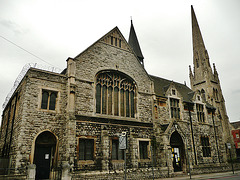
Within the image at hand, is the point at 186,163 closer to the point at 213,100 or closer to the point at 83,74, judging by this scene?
the point at 83,74

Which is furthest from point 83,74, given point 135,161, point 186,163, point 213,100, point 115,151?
point 213,100

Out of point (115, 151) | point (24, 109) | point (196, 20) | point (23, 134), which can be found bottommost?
point (115, 151)

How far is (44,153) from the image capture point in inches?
619

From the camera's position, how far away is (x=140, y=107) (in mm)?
21125

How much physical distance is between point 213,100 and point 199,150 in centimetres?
2370

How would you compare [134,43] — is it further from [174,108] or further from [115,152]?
[115,152]

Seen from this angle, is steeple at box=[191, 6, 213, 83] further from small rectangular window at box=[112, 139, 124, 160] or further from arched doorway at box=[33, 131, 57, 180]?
arched doorway at box=[33, 131, 57, 180]

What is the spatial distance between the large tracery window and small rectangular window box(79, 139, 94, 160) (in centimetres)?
289

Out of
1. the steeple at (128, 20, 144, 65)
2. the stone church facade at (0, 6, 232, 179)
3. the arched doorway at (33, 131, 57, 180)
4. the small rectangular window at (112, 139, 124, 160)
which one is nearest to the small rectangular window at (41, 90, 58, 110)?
the stone church facade at (0, 6, 232, 179)

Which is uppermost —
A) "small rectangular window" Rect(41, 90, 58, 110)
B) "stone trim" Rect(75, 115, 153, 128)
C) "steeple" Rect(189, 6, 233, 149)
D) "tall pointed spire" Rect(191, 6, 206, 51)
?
"tall pointed spire" Rect(191, 6, 206, 51)

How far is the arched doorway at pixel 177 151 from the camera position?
2269 cm

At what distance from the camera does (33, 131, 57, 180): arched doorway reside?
15.3 metres

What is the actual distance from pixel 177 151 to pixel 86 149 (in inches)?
467

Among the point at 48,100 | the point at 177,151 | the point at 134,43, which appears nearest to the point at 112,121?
the point at 48,100
